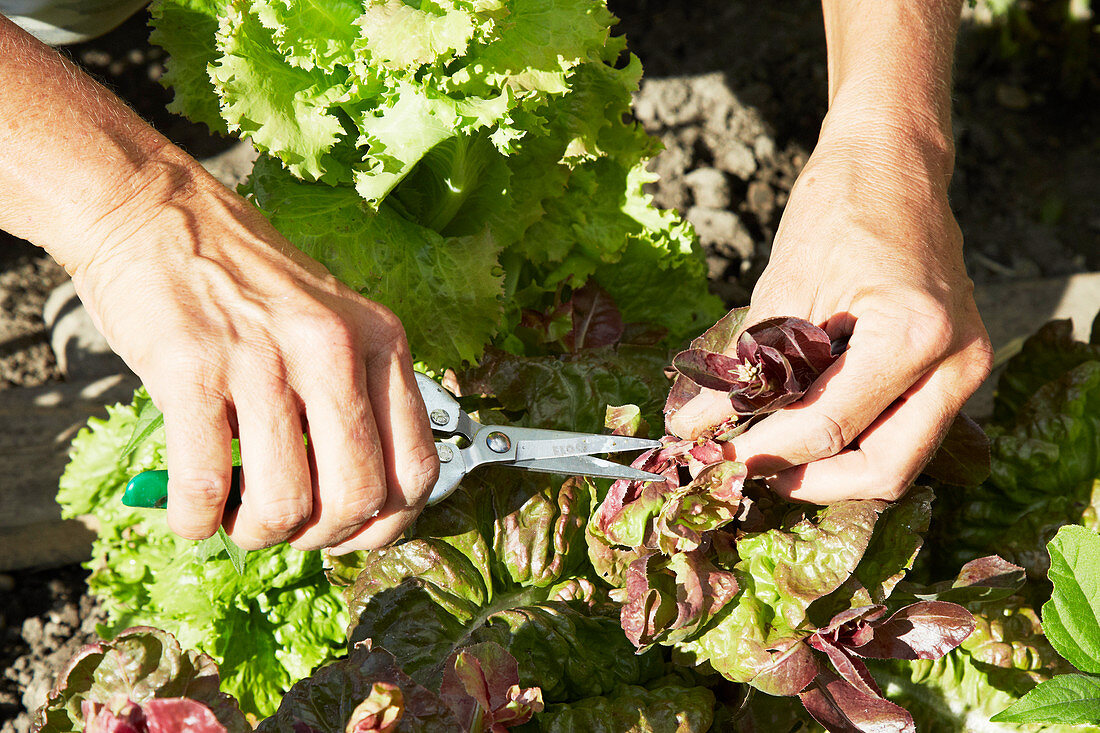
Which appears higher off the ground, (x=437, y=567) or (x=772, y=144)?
(x=772, y=144)

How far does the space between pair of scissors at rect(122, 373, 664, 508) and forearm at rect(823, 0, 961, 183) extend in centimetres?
84

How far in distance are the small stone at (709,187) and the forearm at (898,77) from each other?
137 centimetres

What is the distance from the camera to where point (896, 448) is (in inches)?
59.4

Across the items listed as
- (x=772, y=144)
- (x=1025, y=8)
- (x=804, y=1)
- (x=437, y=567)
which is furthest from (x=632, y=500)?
(x=1025, y=8)

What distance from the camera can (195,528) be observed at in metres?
1.35

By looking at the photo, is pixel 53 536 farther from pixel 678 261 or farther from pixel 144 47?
pixel 144 47

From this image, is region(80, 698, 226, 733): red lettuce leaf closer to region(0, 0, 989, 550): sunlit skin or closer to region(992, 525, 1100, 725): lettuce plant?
region(0, 0, 989, 550): sunlit skin

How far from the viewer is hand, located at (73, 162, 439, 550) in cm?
129

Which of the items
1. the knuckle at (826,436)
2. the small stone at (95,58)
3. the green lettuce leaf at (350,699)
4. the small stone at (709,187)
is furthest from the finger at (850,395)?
the small stone at (95,58)

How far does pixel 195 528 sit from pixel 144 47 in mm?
3702

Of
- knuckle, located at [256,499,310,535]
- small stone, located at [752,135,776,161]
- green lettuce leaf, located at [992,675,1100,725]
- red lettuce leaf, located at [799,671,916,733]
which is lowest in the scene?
red lettuce leaf, located at [799,671,916,733]

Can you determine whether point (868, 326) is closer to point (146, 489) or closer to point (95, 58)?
point (146, 489)

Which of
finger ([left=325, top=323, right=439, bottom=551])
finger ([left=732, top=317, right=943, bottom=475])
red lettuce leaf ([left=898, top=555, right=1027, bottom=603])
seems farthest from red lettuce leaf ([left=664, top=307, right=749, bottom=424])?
red lettuce leaf ([left=898, top=555, right=1027, bottom=603])

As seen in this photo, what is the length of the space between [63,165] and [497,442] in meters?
0.89
